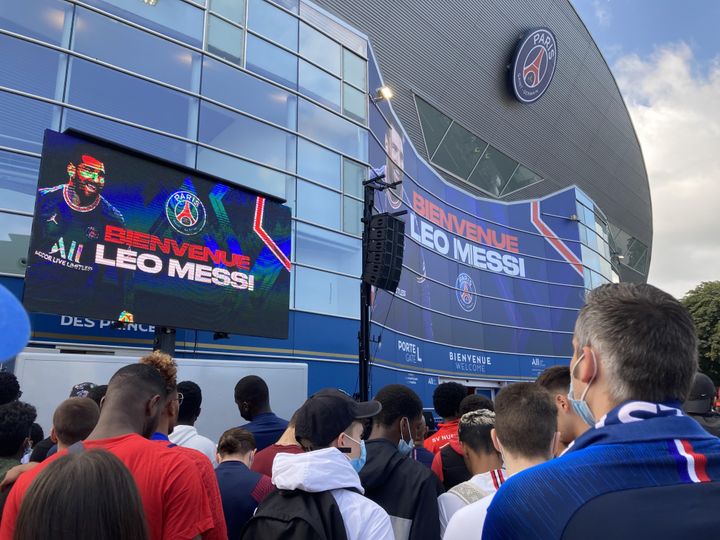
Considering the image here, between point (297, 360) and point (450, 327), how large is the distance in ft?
29.4

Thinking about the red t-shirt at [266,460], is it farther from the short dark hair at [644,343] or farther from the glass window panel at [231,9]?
the glass window panel at [231,9]

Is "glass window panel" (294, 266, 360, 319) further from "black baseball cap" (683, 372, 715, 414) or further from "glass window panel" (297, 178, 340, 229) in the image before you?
"black baseball cap" (683, 372, 715, 414)

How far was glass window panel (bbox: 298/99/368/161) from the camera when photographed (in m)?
14.9

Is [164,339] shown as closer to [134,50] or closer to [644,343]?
[134,50]

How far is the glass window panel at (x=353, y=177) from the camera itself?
15.6 meters

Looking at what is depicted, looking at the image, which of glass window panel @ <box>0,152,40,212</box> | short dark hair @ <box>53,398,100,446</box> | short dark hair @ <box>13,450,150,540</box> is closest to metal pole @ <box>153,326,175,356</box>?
glass window panel @ <box>0,152,40,212</box>

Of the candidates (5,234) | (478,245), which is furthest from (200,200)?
(478,245)

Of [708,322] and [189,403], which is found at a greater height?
[708,322]

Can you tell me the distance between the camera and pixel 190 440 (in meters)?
3.98

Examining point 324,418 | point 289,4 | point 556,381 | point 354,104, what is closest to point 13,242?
point 324,418

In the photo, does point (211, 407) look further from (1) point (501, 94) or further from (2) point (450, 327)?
(1) point (501, 94)

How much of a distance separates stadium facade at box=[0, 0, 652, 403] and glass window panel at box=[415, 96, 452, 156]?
0.10m

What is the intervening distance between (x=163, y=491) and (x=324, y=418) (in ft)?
2.38

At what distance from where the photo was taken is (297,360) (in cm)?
1330
